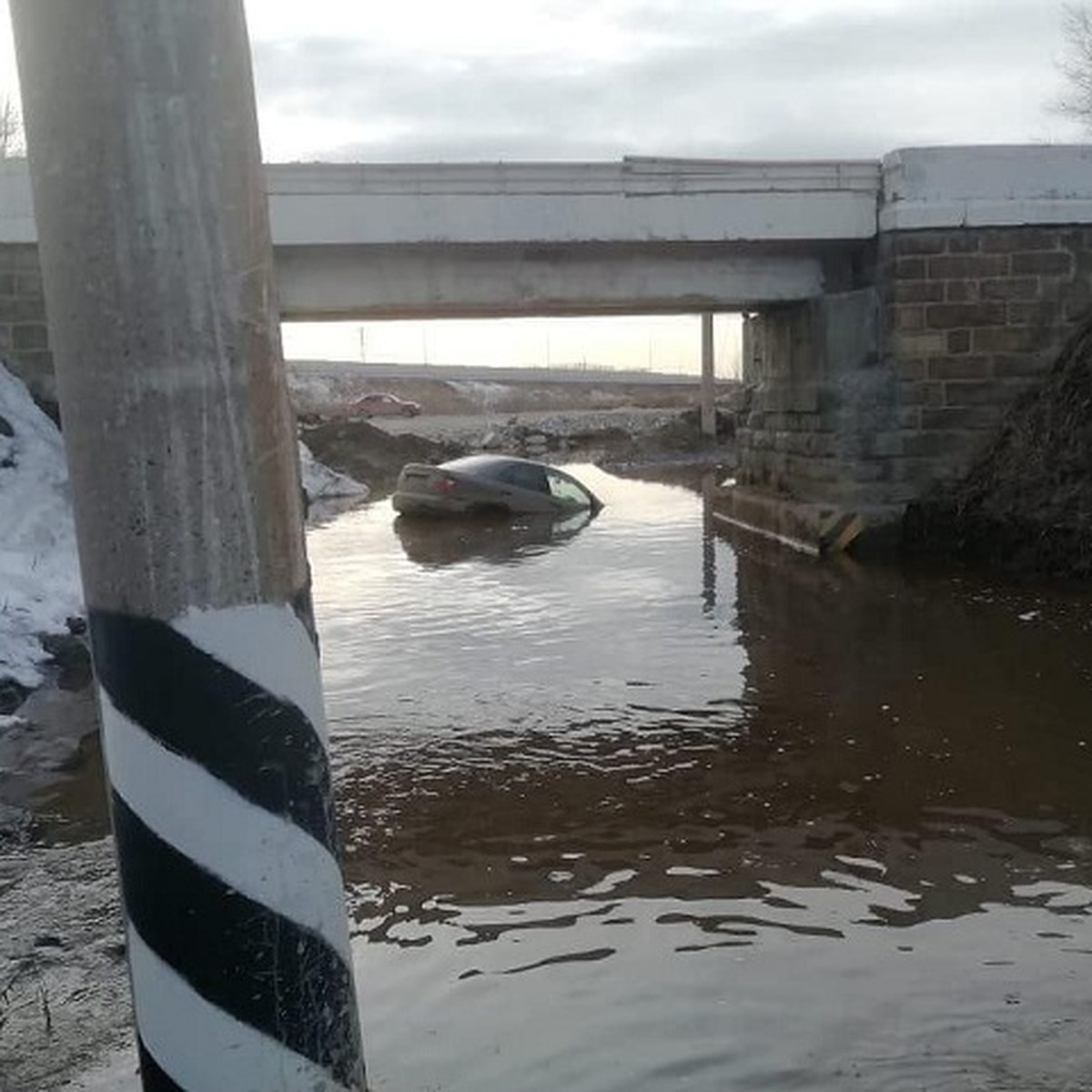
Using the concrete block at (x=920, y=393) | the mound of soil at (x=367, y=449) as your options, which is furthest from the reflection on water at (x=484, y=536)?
the mound of soil at (x=367, y=449)

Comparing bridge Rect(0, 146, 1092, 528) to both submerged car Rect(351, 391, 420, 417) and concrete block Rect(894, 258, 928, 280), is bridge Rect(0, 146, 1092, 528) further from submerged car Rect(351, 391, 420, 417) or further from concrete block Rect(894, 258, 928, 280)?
submerged car Rect(351, 391, 420, 417)

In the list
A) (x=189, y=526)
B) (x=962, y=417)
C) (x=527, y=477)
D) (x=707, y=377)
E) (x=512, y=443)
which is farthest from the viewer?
(x=707, y=377)

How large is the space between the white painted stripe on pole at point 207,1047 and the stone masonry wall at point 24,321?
16103mm

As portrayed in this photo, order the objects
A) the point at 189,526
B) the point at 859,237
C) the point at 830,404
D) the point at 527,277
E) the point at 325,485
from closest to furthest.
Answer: the point at 189,526
the point at 859,237
the point at 830,404
the point at 527,277
the point at 325,485

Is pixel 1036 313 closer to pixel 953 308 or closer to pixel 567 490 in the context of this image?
pixel 953 308

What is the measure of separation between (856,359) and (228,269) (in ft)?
52.1

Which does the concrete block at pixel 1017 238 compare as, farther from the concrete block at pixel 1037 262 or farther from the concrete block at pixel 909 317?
the concrete block at pixel 909 317

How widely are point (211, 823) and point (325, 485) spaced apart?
29.1 m

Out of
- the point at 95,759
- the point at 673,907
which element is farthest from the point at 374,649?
the point at 673,907

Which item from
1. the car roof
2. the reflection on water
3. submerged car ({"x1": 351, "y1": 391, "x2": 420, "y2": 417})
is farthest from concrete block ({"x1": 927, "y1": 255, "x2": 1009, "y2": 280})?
submerged car ({"x1": 351, "y1": 391, "x2": 420, "y2": 417})

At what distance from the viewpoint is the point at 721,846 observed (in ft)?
19.3

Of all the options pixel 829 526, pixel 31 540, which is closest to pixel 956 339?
pixel 829 526

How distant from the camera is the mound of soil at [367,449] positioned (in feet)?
122

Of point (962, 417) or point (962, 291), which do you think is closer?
point (962, 291)
